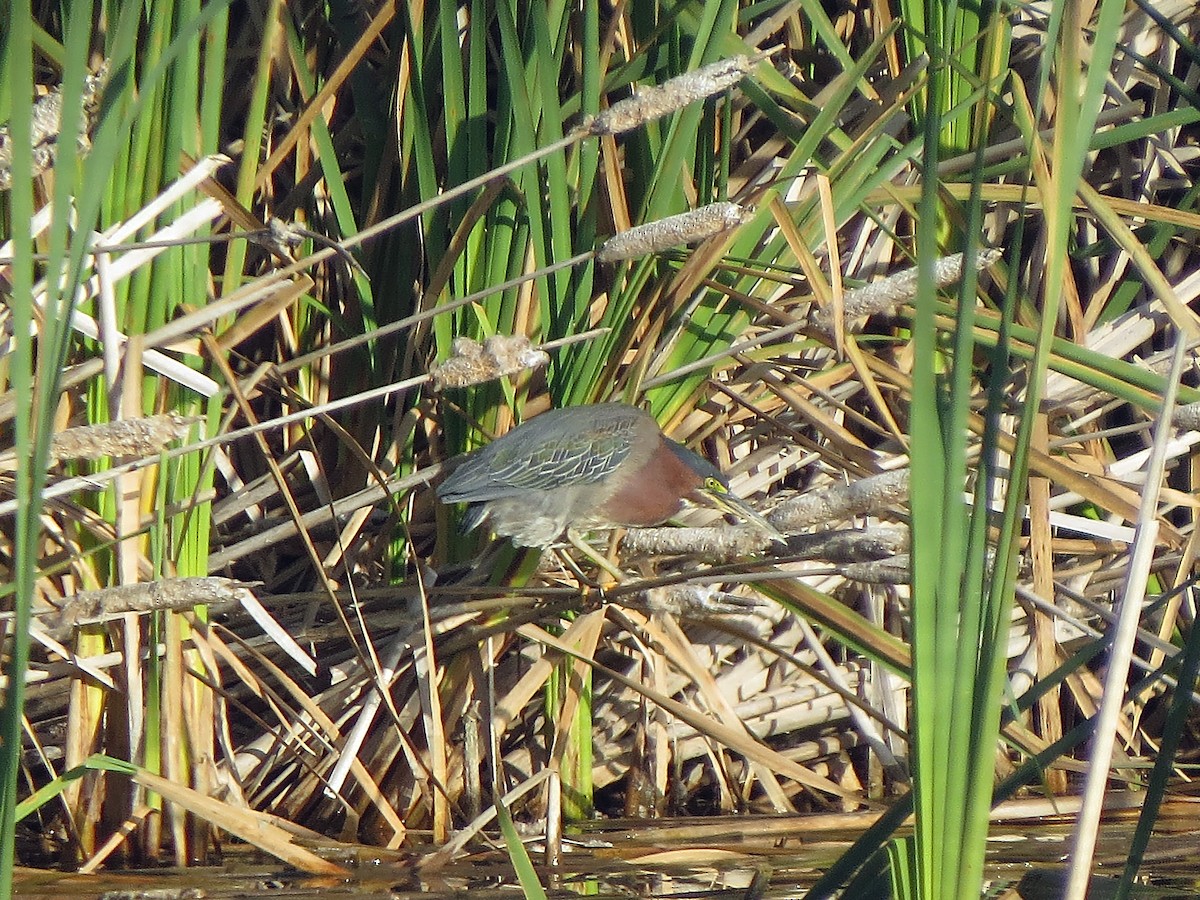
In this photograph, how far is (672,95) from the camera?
208cm

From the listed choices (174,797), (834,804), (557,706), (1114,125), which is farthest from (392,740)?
(1114,125)

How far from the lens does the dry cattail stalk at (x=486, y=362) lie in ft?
7.52

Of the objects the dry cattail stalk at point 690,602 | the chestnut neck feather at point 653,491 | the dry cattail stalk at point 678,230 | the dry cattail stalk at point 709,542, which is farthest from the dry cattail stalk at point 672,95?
the chestnut neck feather at point 653,491

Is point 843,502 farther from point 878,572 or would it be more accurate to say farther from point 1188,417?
point 1188,417

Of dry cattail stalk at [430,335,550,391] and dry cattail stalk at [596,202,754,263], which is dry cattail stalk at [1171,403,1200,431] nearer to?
dry cattail stalk at [596,202,754,263]

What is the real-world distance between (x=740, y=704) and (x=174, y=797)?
156 cm

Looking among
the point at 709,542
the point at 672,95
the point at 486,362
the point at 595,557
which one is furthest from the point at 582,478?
the point at 672,95

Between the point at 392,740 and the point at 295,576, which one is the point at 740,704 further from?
the point at 295,576

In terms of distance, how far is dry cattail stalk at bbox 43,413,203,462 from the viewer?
1851 millimetres

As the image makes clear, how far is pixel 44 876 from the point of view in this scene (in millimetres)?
2783

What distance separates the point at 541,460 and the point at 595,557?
433mm

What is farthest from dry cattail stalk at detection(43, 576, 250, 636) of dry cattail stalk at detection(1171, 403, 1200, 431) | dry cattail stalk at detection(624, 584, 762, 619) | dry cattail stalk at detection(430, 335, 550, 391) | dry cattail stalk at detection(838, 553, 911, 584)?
dry cattail stalk at detection(1171, 403, 1200, 431)

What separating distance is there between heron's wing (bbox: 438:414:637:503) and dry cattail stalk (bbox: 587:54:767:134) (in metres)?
1.25

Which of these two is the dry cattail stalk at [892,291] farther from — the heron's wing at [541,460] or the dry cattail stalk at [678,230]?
the heron's wing at [541,460]
